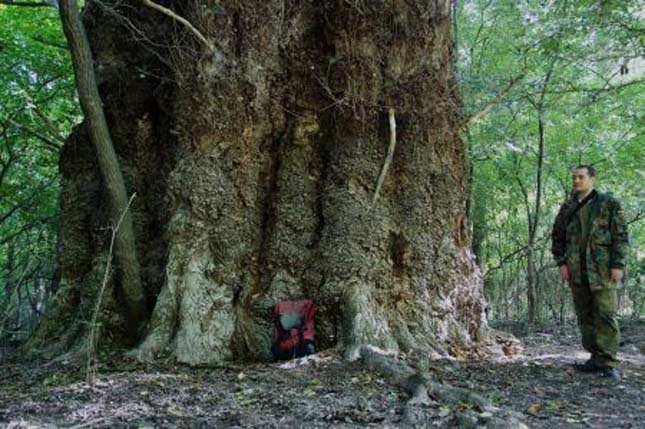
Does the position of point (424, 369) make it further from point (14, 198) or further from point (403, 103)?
point (14, 198)

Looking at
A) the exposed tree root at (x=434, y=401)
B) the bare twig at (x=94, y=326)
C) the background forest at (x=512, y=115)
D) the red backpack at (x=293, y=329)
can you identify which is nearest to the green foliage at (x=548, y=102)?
A: the background forest at (x=512, y=115)

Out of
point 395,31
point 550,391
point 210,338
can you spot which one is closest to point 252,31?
point 395,31

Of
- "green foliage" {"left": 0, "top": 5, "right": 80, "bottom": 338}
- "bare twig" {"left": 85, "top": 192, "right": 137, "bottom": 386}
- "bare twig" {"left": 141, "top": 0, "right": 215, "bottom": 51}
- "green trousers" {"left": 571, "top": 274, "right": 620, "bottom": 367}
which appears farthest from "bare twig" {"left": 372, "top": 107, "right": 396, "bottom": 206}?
"green foliage" {"left": 0, "top": 5, "right": 80, "bottom": 338}

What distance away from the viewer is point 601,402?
13.5 feet

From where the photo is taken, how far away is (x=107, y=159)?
5.66m

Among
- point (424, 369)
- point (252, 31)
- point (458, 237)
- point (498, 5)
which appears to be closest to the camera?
point (424, 369)

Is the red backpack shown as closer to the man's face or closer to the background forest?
the man's face

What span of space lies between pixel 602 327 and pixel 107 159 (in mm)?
4712

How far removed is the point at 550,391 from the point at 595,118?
23.9 feet

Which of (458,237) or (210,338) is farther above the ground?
(458,237)

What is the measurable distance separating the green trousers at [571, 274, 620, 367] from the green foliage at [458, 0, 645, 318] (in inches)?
98.9

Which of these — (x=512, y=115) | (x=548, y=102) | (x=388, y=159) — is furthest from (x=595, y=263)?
(x=512, y=115)

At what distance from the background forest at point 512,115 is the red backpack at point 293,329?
312 centimetres

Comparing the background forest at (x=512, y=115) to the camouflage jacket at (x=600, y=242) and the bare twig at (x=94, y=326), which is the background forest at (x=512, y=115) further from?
the bare twig at (x=94, y=326)
